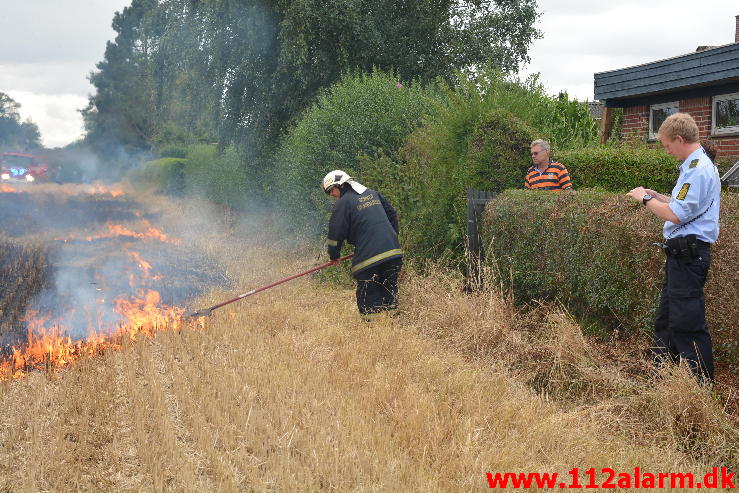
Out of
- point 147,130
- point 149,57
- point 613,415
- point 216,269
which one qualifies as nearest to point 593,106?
point 149,57

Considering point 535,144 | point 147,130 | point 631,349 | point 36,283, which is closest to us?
point 631,349

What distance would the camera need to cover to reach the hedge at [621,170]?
928cm

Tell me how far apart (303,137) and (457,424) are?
926cm

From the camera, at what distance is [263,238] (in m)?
15.2

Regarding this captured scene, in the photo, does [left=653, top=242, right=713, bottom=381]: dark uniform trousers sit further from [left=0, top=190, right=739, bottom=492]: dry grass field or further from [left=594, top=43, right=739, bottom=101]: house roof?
[left=594, top=43, right=739, bottom=101]: house roof

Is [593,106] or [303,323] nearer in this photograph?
[303,323]

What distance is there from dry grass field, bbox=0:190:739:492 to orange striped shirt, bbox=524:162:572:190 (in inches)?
68.4

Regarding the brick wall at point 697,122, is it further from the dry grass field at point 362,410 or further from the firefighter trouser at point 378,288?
the dry grass field at point 362,410

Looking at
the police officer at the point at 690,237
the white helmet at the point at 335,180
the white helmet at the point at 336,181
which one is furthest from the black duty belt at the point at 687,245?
the white helmet at the point at 335,180

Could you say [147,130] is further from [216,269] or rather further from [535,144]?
[535,144]

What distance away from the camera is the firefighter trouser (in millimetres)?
7375

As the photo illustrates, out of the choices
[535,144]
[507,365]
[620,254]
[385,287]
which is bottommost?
[507,365]

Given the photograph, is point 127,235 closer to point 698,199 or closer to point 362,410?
point 362,410

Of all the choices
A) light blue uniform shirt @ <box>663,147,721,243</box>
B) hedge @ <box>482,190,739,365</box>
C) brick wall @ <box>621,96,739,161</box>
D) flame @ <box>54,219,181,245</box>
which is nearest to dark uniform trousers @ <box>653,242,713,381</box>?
light blue uniform shirt @ <box>663,147,721,243</box>
